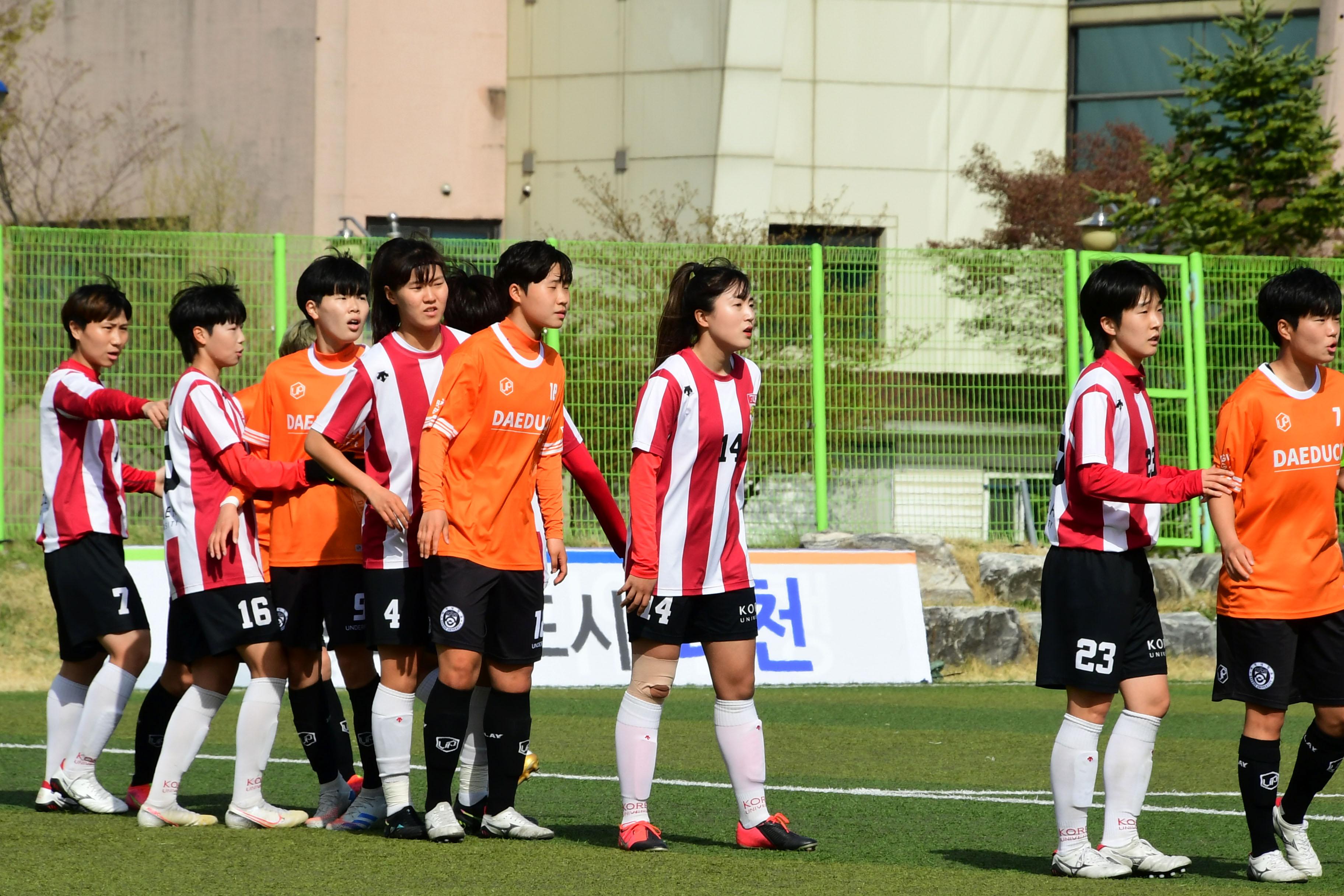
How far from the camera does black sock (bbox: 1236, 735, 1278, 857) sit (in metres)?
5.59

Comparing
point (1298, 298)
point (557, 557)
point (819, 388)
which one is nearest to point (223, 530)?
point (557, 557)

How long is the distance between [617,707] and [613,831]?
16.1ft

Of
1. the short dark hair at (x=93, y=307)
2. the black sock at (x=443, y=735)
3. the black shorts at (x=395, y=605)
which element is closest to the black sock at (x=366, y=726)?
the black shorts at (x=395, y=605)

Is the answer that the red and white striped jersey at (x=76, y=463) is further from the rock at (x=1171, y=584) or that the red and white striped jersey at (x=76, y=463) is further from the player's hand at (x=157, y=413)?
the rock at (x=1171, y=584)

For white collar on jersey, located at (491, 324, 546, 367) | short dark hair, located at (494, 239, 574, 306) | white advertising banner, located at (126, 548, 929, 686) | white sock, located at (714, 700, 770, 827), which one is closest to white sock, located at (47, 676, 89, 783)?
white collar on jersey, located at (491, 324, 546, 367)

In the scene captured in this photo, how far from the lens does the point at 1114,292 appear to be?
569cm

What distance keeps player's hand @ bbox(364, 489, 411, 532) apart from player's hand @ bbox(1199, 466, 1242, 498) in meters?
2.66

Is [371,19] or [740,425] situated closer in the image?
[740,425]

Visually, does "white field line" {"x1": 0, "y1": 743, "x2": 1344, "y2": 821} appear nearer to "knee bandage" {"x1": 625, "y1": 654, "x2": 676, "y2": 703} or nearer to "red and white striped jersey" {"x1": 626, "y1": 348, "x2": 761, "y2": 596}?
"knee bandage" {"x1": 625, "y1": 654, "x2": 676, "y2": 703}

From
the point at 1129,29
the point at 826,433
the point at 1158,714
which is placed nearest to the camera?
the point at 1158,714

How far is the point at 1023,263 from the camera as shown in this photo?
1505cm

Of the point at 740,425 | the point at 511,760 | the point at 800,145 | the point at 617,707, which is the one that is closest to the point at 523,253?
the point at 740,425

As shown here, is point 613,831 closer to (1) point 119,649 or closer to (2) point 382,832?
(2) point 382,832

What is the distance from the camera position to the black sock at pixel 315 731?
6.62 metres
